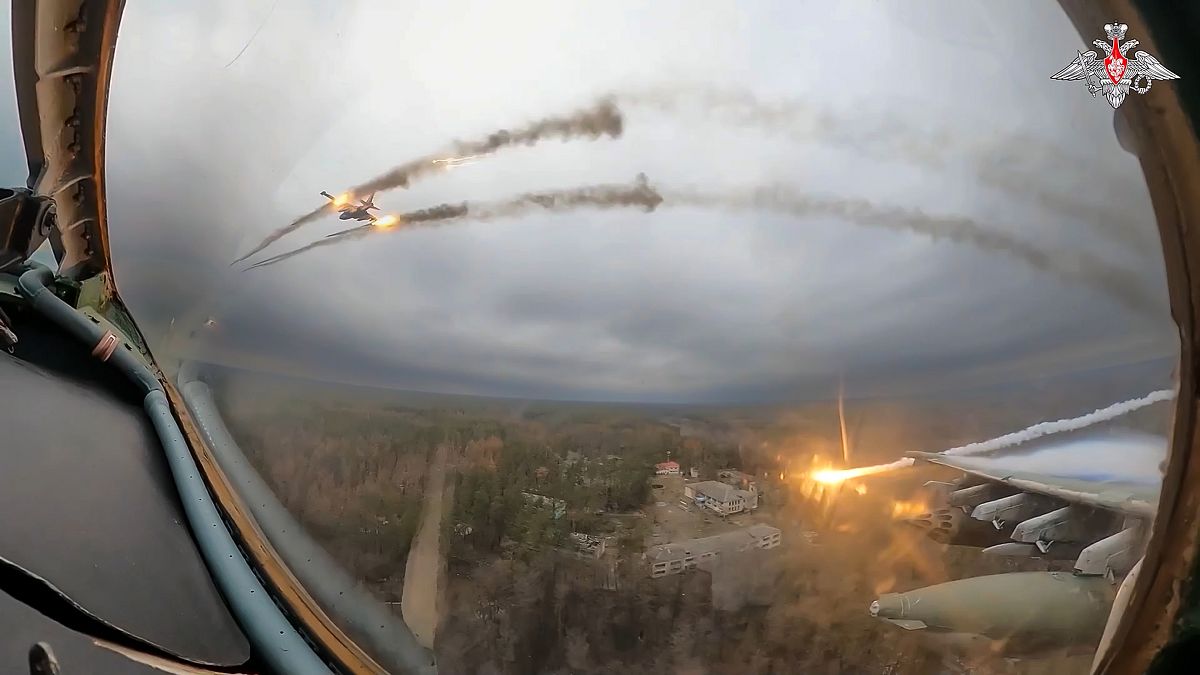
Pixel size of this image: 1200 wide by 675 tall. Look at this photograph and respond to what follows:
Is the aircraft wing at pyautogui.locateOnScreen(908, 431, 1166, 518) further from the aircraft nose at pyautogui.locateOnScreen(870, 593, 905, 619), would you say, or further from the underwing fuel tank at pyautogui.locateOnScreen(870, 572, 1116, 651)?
the aircraft nose at pyautogui.locateOnScreen(870, 593, 905, 619)

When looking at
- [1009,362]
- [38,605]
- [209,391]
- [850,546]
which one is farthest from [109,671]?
[1009,362]

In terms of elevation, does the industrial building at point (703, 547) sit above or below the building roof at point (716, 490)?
below

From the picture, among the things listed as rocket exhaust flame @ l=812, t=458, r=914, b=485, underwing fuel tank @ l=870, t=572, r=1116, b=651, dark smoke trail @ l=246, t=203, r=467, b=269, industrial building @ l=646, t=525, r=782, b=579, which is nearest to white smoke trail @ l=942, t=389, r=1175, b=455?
rocket exhaust flame @ l=812, t=458, r=914, b=485

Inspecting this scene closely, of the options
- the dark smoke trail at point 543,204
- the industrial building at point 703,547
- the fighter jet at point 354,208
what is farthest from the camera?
the fighter jet at point 354,208

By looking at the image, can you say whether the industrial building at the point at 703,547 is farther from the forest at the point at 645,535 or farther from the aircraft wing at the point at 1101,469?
the aircraft wing at the point at 1101,469

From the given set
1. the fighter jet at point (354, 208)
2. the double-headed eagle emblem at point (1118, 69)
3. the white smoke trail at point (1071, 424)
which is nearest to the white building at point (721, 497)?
the white smoke trail at point (1071, 424)

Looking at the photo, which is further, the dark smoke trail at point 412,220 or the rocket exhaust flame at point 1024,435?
the dark smoke trail at point 412,220

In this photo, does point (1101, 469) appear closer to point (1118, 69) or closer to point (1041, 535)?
point (1041, 535)

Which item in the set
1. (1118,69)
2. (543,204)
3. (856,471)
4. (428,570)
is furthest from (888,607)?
(1118,69)

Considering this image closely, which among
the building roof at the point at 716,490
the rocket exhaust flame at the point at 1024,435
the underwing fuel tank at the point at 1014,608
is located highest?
the rocket exhaust flame at the point at 1024,435
